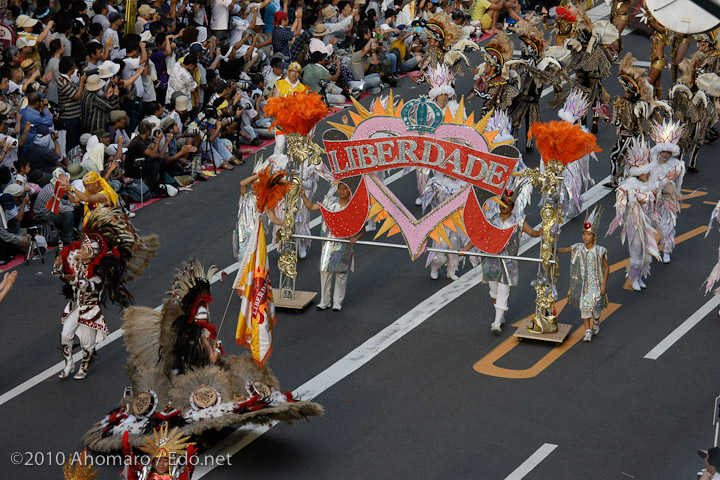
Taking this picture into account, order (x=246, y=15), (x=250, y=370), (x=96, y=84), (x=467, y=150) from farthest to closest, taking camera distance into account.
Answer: (x=246, y=15) → (x=96, y=84) → (x=467, y=150) → (x=250, y=370)

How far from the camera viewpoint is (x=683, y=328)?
17141 mm

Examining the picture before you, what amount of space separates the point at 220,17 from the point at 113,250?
37.3ft

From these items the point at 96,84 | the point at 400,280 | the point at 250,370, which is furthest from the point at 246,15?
the point at 250,370

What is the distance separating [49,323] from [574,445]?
715 cm

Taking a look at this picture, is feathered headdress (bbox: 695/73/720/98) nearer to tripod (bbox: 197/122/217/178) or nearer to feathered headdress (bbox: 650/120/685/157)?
feathered headdress (bbox: 650/120/685/157)

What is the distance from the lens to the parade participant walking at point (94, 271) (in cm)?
1520

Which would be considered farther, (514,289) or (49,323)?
(514,289)

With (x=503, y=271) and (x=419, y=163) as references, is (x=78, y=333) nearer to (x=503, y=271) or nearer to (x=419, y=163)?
(x=419, y=163)

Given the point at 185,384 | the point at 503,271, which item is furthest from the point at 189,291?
the point at 503,271

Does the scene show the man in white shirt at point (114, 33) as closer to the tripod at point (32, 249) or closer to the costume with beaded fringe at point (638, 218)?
the tripod at point (32, 249)

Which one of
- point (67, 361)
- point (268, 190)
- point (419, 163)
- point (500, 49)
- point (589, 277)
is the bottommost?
point (67, 361)

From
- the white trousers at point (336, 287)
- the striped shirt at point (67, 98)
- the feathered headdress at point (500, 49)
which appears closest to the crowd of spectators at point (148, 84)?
the striped shirt at point (67, 98)

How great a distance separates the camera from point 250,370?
13.8 m

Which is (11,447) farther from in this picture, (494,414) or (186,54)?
(186,54)
